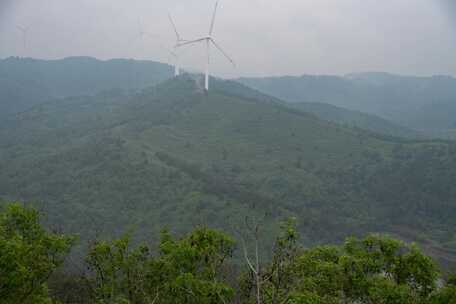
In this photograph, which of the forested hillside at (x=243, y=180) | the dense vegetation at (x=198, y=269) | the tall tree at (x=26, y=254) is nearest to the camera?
the tall tree at (x=26, y=254)

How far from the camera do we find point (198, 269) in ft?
64.1

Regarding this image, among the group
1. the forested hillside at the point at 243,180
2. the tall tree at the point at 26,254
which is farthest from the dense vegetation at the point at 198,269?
the forested hillside at the point at 243,180

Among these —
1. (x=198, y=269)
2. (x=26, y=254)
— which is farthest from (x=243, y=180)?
(x=26, y=254)

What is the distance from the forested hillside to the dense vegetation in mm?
83708

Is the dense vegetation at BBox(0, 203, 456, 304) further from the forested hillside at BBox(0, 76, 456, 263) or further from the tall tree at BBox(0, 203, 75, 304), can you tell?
the forested hillside at BBox(0, 76, 456, 263)

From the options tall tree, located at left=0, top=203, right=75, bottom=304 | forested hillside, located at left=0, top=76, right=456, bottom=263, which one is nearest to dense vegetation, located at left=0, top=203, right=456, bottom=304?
tall tree, located at left=0, top=203, right=75, bottom=304

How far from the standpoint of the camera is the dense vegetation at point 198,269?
16.2 metres

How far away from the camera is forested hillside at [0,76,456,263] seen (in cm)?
12138

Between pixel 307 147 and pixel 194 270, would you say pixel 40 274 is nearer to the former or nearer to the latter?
pixel 194 270

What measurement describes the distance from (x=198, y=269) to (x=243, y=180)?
134775 millimetres

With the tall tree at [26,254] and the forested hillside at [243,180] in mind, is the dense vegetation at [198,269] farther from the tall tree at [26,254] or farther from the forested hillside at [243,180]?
the forested hillside at [243,180]

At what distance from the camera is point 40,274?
56.2 ft

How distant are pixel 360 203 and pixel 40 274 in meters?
138

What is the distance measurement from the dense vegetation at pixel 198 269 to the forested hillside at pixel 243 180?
83.7 meters
